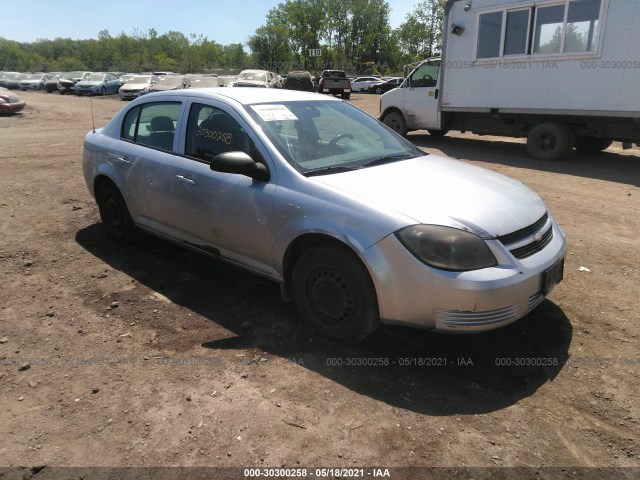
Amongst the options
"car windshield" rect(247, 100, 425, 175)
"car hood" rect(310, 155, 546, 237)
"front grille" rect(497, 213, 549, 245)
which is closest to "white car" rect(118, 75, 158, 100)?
"car windshield" rect(247, 100, 425, 175)

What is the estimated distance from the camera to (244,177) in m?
3.60

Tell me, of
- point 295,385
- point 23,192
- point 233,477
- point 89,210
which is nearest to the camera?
point 233,477

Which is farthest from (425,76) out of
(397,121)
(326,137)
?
(326,137)

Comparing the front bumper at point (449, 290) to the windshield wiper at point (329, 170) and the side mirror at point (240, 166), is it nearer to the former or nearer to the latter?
the windshield wiper at point (329, 170)

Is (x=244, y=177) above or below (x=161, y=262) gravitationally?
above

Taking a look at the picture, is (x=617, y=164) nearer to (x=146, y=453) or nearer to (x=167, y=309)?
(x=167, y=309)

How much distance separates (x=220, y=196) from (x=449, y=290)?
6.17 ft

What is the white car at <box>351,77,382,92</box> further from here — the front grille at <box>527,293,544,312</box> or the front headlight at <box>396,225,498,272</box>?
the front headlight at <box>396,225,498,272</box>

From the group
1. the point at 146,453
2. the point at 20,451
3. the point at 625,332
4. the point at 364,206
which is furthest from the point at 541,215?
the point at 20,451

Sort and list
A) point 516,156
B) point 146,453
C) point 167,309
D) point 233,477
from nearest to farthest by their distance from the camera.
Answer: point 233,477 → point 146,453 → point 167,309 → point 516,156

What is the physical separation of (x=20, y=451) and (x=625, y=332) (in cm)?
381

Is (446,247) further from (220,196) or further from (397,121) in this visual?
(397,121)

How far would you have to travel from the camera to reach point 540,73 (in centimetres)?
969

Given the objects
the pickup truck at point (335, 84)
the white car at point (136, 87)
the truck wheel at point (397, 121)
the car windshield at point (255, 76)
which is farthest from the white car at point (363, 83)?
the truck wheel at point (397, 121)
